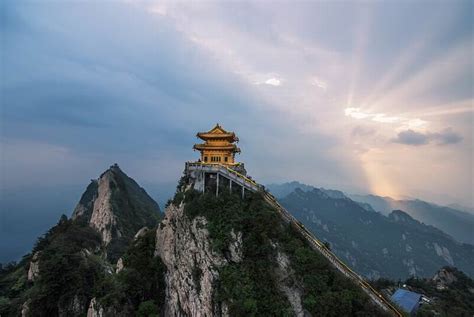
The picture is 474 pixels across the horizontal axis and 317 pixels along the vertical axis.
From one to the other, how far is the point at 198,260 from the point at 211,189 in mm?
7511

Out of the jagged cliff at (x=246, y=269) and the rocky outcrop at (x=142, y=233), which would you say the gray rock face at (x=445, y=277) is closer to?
the jagged cliff at (x=246, y=269)

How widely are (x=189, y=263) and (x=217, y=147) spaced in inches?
554

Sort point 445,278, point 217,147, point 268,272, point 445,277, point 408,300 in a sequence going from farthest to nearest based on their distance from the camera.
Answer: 1. point 445,277
2. point 445,278
3. point 217,147
4. point 408,300
5. point 268,272

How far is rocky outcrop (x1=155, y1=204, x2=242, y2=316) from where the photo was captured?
23.3 m

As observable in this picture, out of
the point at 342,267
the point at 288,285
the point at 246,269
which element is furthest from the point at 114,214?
the point at 342,267

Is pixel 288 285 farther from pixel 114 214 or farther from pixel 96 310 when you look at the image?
pixel 114 214

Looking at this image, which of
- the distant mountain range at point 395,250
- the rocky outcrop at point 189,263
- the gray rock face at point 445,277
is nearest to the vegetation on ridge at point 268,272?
the rocky outcrop at point 189,263

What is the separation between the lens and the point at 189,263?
26.0 meters

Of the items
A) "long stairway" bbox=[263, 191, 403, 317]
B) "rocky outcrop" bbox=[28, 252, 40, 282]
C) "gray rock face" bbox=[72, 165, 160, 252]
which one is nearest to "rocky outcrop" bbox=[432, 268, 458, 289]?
"long stairway" bbox=[263, 191, 403, 317]

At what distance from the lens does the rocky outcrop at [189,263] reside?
23297mm

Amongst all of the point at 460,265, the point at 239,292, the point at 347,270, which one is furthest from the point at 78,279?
the point at 460,265

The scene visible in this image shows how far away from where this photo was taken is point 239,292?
21.3m

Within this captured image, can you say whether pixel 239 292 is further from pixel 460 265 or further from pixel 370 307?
pixel 460 265

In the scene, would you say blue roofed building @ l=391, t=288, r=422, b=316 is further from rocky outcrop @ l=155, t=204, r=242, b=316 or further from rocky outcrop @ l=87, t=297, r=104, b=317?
rocky outcrop @ l=87, t=297, r=104, b=317
